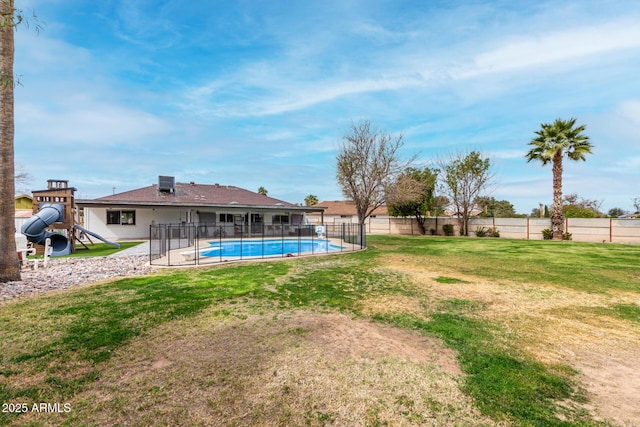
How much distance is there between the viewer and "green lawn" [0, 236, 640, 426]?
9.37 ft

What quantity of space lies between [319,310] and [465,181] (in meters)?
25.4

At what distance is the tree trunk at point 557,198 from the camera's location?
21.7 metres

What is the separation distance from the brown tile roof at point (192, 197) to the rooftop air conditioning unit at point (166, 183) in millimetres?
337

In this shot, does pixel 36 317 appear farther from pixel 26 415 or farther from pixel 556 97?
pixel 556 97

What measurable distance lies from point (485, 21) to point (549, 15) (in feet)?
6.43

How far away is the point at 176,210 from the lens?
22344 millimetres

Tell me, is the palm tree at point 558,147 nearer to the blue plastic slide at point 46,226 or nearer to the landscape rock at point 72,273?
the landscape rock at point 72,273

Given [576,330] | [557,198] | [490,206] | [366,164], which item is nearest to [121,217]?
[366,164]

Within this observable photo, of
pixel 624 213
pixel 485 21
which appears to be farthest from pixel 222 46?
pixel 624 213

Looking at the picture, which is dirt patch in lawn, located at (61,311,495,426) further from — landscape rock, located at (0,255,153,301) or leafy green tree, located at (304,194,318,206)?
leafy green tree, located at (304,194,318,206)

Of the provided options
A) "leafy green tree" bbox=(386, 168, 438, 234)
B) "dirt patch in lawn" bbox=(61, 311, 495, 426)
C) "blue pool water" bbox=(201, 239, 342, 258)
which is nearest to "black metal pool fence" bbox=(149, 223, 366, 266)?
"blue pool water" bbox=(201, 239, 342, 258)

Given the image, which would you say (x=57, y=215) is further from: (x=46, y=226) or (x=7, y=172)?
(x=7, y=172)

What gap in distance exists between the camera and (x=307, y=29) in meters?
12.5

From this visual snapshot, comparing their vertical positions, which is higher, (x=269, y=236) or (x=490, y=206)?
(x=490, y=206)
